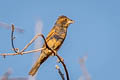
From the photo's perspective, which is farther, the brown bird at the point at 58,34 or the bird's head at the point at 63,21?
the bird's head at the point at 63,21

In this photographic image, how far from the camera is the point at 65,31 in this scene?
16.5ft

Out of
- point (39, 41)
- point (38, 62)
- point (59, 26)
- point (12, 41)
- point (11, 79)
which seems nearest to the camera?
point (12, 41)

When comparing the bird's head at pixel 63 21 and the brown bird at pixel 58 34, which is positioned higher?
the bird's head at pixel 63 21

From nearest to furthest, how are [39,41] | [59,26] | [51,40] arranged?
[39,41], [51,40], [59,26]

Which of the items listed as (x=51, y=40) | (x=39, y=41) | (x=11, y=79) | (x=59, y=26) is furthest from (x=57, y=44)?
(x=11, y=79)

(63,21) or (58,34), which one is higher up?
(63,21)

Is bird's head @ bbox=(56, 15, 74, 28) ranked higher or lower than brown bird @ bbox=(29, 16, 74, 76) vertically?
higher

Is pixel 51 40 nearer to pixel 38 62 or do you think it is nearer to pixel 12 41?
pixel 38 62

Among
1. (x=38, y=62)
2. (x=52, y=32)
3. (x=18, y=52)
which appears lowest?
(x=38, y=62)

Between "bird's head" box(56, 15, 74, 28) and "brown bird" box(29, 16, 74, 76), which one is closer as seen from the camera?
"brown bird" box(29, 16, 74, 76)

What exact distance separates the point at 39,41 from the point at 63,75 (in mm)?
1098

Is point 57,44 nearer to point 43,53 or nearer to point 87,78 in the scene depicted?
point 43,53

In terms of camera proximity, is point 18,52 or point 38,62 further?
point 38,62

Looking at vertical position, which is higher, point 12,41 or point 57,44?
point 12,41
